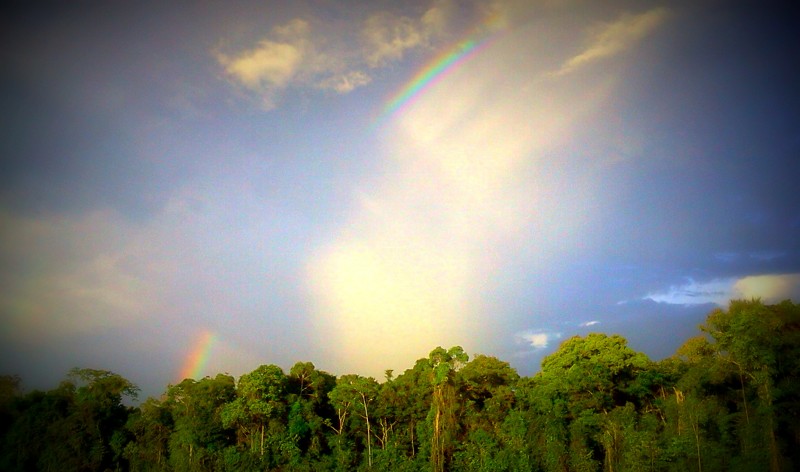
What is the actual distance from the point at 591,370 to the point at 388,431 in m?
14.6

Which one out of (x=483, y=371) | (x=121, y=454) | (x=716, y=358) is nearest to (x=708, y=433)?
(x=716, y=358)

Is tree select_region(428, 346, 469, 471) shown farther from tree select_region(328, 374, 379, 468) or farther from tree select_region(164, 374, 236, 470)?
tree select_region(164, 374, 236, 470)

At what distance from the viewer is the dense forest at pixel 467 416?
24.5m

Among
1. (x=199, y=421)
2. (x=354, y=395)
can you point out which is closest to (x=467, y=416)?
(x=354, y=395)

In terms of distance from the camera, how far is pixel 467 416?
3209 cm

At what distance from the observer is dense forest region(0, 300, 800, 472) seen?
24469 millimetres

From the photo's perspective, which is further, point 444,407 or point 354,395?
point 354,395

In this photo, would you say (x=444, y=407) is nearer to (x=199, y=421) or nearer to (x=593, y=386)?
(x=593, y=386)

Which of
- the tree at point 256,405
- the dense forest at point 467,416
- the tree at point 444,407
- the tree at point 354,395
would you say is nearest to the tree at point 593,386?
the dense forest at point 467,416

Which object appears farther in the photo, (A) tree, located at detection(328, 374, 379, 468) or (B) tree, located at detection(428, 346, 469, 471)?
→ (A) tree, located at detection(328, 374, 379, 468)

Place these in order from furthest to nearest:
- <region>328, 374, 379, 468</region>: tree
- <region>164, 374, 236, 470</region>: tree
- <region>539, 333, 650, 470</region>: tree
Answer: <region>328, 374, 379, 468</region>: tree, <region>164, 374, 236, 470</region>: tree, <region>539, 333, 650, 470</region>: tree

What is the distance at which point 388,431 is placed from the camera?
36594 mm

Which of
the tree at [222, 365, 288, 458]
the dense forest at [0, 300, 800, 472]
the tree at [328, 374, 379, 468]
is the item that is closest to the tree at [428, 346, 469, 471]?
the dense forest at [0, 300, 800, 472]

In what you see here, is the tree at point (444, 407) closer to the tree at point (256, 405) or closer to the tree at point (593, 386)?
the tree at point (593, 386)
